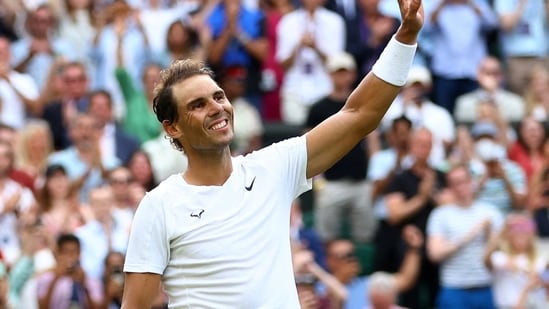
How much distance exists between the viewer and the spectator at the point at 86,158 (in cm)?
1236

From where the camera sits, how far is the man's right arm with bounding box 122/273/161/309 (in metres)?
5.38

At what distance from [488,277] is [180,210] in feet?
22.1

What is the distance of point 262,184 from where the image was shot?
5578 mm

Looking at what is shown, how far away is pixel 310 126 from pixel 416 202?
1.39 metres

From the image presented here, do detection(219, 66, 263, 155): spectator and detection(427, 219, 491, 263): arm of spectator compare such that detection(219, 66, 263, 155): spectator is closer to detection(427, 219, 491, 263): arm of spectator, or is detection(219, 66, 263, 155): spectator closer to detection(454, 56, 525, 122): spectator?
detection(427, 219, 491, 263): arm of spectator

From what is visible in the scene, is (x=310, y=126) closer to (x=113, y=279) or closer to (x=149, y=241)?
(x=113, y=279)

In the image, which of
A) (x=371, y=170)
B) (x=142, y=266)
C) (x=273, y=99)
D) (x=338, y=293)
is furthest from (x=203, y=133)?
(x=273, y=99)

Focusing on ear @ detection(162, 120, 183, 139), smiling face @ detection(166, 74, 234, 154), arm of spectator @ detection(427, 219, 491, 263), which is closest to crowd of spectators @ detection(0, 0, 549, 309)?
arm of spectator @ detection(427, 219, 491, 263)

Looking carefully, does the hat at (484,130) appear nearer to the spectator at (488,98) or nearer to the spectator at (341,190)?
the spectator at (488,98)

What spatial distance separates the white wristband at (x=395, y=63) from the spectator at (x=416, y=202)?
6637mm

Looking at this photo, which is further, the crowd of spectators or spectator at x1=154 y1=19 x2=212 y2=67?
spectator at x1=154 y1=19 x2=212 y2=67

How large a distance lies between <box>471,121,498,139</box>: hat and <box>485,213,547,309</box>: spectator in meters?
1.72

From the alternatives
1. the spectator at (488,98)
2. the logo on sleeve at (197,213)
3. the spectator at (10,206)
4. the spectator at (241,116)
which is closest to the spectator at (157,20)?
the spectator at (241,116)

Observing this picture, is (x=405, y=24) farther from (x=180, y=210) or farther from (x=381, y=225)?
(x=381, y=225)
